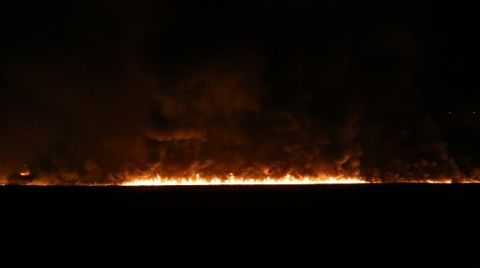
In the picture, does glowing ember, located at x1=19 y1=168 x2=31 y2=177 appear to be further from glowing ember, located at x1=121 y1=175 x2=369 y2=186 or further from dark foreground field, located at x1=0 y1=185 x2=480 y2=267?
dark foreground field, located at x1=0 y1=185 x2=480 y2=267

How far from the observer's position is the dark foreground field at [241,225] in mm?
6133

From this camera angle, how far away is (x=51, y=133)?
1055 cm

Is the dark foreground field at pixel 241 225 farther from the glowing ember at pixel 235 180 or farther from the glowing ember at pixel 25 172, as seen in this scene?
the glowing ember at pixel 25 172

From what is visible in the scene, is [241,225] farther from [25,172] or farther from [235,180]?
[25,172]

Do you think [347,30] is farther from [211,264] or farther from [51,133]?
[51,133]

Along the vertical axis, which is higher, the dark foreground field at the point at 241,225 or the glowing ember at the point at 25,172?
the glowing ember at the point at 25,172

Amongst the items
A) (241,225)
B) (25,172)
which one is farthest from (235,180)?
(25,172)

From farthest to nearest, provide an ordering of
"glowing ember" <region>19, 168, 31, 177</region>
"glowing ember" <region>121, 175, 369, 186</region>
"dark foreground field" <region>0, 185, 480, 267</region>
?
"glowing ember" <region>19, 168, 31, 177</region>, "glowing ember" <region>121, 175, 369, 186</region>, "dark foreground field" <region>0, 185, 480, 267</region>

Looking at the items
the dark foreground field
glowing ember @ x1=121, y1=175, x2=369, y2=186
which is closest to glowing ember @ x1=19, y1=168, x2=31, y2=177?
glowing ember @ x1=121, y1=175, x2=369, y2=186

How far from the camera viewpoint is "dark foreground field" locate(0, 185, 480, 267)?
6.13 meters

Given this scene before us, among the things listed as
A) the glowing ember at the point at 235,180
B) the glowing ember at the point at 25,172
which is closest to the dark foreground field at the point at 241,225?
the glowing ember at the point at 235,180

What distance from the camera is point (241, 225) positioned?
6.70 m

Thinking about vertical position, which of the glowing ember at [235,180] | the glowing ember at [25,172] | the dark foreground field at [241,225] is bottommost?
the dark foreground field at [241,225]

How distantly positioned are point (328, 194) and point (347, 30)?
4.62m
